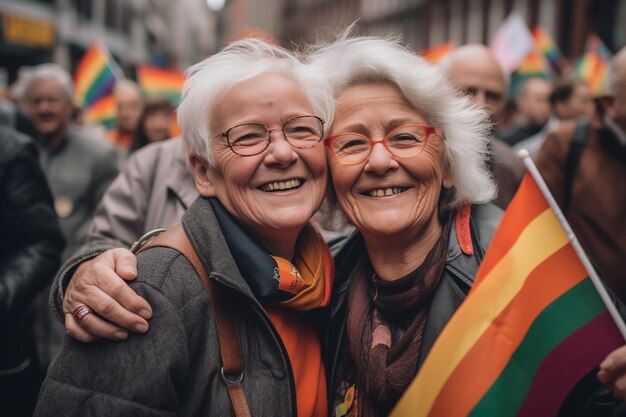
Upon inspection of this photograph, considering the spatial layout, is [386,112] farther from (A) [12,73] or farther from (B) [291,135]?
(A) [12,73]

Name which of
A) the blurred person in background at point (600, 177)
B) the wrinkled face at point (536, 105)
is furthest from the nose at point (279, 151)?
the wrinkled face at point (536, 105)

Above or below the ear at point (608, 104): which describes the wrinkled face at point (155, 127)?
below

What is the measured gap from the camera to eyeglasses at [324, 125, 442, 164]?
227 centimetres

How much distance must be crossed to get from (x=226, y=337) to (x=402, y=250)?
74 cm

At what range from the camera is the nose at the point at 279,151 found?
7.12 ft

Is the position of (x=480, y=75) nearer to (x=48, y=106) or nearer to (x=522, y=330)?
(x=522, y=330)

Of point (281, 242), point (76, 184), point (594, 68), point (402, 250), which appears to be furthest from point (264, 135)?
point (594, 68)

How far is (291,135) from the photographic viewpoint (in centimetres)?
223

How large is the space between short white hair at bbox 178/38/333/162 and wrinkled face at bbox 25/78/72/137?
312 cm

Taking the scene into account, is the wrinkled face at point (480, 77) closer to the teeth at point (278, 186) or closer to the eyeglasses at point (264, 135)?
the eyeglasses at point (264, 135)

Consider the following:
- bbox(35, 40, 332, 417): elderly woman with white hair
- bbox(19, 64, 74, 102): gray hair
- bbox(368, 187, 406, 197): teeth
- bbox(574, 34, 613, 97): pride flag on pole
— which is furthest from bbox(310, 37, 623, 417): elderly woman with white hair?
bbox(574, 34, 613, 97): pride flag on pole

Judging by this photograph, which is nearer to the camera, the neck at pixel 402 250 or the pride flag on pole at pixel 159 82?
the neck at pixel 402 250

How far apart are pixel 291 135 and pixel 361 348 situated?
77 centimetres

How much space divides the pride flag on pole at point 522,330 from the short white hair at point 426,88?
1.38 ft
